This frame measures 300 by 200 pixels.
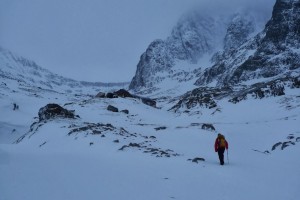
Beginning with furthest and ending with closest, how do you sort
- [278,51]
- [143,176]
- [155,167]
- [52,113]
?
[278,51] < [52,113] < [155,167] < [143,176]

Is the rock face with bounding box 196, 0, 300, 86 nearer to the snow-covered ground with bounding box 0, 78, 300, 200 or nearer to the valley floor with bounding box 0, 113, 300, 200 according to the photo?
the snow-covered ground with bounding box 0, 78, 300, 200

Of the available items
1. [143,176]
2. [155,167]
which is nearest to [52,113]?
[155,167]

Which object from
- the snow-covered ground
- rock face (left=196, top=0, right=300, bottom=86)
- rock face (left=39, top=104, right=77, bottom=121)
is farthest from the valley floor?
rock face (left=196, top=0, right=300, bottom=86)

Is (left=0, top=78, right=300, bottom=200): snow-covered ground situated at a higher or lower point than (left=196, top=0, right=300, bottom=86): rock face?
lower

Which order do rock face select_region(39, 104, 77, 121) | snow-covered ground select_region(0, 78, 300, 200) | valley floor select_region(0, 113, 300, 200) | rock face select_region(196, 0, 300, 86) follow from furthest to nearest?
A: 1. rock face select_region(196, 0, 300, 86)
2. rock face select_region(39, 104, 77, 121)
3. snow-covered ground select_region(0, 78, 300, 200)
4. valley floor select_region(0, 113, 300, 200)

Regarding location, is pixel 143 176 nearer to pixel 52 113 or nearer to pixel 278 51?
pixel 52 113

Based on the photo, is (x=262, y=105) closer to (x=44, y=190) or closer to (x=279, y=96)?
(x=279, y=96)

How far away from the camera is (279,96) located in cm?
4928

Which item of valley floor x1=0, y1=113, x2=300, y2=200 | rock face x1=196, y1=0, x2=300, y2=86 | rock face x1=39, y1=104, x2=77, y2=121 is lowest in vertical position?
valley floor x1=0, y1=113, x2=300, y2=200

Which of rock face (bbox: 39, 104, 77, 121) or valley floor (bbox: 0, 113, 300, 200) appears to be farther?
rock face (bbox: 39, 104, 77, 121)

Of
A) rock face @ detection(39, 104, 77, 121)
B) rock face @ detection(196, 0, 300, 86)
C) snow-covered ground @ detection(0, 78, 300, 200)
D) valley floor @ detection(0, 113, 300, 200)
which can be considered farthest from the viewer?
rock face @ detection(196, 0, 300, 86)

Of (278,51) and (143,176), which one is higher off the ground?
(278,51)

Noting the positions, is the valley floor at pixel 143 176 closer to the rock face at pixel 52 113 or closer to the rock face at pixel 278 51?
the rock face at pixel 52 113

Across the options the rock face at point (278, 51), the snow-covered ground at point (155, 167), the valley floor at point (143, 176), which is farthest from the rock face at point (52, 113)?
the rock face at point (278, 51)
